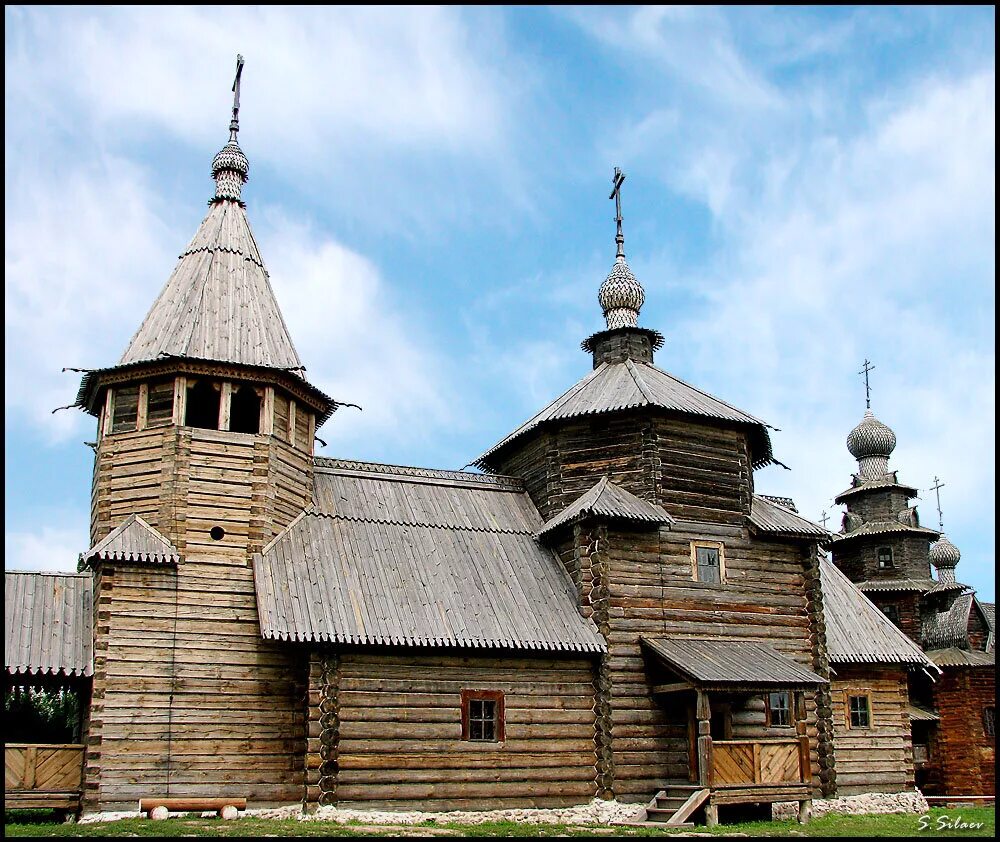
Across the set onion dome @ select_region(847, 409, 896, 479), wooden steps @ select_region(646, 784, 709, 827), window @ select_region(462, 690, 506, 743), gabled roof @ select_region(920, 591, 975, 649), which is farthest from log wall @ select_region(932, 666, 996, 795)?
window @ select_region(462, 690, 506, 743)

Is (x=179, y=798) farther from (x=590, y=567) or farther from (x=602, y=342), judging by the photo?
(x=602, y=342)

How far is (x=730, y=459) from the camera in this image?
25.3m

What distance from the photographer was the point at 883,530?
42.4 m

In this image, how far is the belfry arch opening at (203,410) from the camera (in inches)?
924

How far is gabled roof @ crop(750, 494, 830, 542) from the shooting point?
2445cm

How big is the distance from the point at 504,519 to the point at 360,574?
4.52 metres

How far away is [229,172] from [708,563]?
583 inches

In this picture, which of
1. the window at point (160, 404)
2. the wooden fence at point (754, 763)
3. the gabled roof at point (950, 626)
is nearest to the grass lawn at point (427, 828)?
the wooden fence at point (754, 763)

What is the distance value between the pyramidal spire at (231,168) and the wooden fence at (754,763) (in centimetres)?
1683

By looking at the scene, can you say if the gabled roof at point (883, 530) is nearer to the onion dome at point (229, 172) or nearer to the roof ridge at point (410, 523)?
the roof ridge at point (410, 523)

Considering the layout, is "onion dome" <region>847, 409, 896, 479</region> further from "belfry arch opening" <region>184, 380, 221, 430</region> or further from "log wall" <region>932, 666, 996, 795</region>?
"belfry arch opening" <region>184, 380, 221, 430</region>

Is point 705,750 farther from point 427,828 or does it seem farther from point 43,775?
point 43,775

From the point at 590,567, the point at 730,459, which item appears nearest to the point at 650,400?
the point at 730,459

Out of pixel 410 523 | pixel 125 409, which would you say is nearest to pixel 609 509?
pixel 410 523
